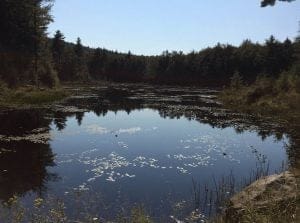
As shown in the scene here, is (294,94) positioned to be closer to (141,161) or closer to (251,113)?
(251,113)

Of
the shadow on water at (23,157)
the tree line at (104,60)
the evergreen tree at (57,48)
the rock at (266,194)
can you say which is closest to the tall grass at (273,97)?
the tree line at (104,60)

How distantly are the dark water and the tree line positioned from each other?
2584 cm

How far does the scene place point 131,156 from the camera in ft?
77.4

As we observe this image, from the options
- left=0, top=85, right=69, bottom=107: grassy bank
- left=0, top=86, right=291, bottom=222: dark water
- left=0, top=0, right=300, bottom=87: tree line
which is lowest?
left=0, top=86, right=291, bottom=222: dark water

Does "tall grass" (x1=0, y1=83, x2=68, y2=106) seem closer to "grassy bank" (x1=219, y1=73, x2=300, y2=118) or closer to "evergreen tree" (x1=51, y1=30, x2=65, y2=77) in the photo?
"grassy bank" (x1=219, y1=73, x2=300, y2=118)

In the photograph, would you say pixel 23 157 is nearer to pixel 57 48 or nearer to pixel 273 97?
pixel 273 97

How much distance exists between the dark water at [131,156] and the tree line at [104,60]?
2584cm

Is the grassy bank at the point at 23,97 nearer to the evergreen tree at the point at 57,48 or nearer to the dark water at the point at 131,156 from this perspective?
the dark water at the point at 131,156

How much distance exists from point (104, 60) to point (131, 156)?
148 m

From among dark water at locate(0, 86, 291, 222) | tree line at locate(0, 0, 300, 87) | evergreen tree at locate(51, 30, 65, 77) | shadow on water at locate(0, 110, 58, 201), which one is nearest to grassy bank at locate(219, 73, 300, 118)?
dark water at locate(0, 86, 291, 222)

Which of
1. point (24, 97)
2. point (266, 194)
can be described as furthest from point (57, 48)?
point (266, 194)

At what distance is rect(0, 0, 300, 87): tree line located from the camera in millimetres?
62594

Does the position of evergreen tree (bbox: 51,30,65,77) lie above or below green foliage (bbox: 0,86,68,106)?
above

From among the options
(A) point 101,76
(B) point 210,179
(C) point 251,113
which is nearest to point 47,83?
(C) point 251,113
